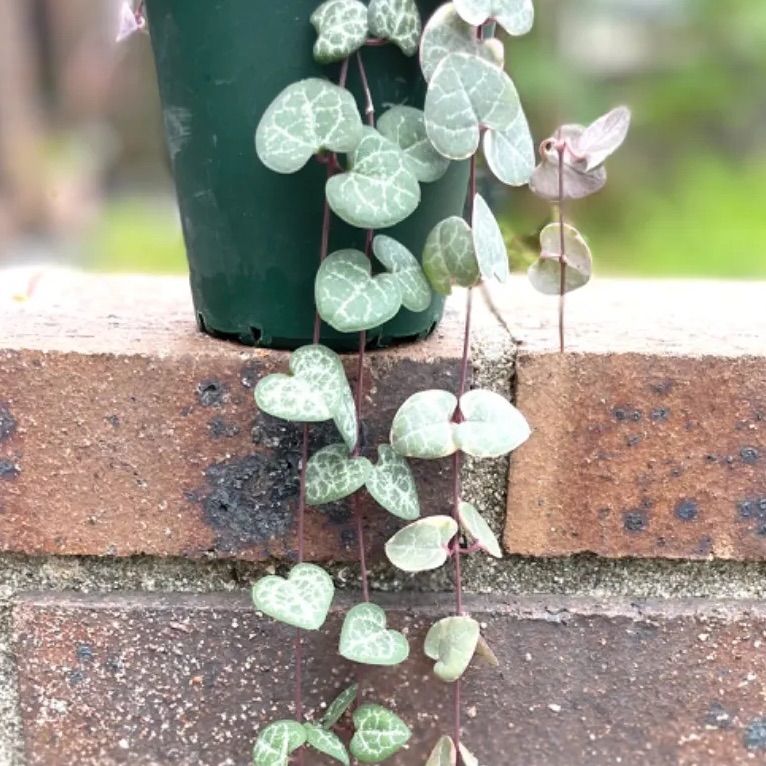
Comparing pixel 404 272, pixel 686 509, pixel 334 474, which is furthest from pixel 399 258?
pixel 686 509

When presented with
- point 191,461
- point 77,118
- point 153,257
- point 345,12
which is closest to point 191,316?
point 191,461

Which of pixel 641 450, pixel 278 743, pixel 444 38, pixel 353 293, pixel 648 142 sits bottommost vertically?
pixel 648 142

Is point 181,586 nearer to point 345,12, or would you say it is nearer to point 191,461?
point 191,461

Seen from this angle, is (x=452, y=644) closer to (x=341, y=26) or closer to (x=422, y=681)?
(x=422, y=681)

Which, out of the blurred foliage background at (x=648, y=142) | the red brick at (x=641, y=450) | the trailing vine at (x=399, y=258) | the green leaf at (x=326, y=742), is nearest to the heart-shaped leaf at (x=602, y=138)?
the trailing vine at (x=399, y=258)

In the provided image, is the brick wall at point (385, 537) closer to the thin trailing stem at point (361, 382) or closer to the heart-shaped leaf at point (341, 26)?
the thin trailing stem at point (361, 382)
